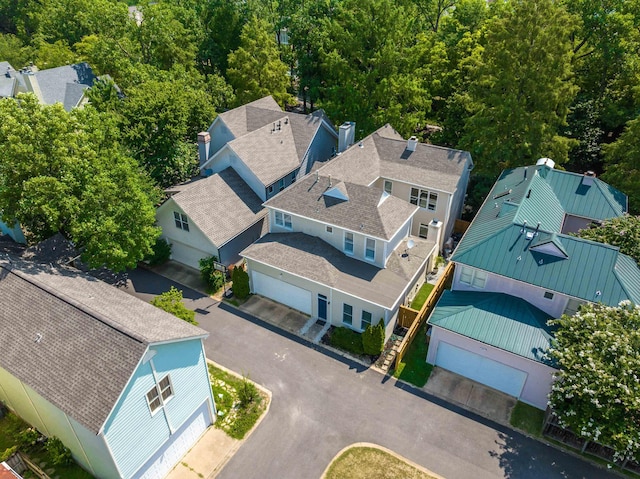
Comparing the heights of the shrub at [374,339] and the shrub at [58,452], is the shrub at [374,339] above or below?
above

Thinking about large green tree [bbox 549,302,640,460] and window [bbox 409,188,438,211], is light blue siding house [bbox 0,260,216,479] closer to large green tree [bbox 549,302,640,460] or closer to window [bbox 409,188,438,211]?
large green tree [bbox 549,302,640,460]

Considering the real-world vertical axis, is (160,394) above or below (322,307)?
above

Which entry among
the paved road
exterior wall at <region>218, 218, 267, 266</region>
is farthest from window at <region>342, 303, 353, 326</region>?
exterior wall at <region>218, 218, 267, 266</region>

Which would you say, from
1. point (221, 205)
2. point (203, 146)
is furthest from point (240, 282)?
point (203, 146)

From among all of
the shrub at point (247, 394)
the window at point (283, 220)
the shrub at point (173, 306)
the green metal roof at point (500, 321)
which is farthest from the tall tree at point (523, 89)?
the shrub at point (173, 306)

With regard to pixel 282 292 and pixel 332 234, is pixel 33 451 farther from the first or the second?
pixel 332 234

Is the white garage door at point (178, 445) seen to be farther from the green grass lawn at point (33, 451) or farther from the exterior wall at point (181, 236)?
the exterior wall at point (181, 236)
